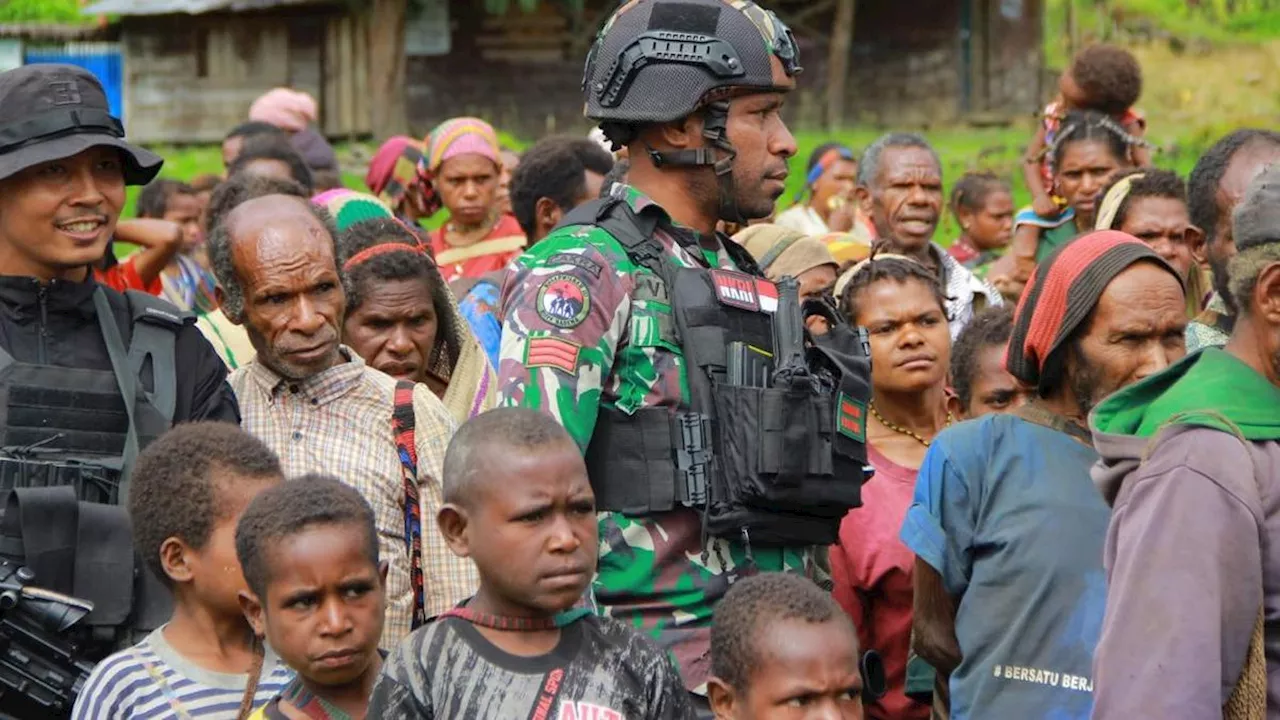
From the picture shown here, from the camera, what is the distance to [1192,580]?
10.9 feet

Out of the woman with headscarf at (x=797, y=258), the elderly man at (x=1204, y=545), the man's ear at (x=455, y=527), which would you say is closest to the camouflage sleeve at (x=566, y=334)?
the man's ear at (x=455, y=527)

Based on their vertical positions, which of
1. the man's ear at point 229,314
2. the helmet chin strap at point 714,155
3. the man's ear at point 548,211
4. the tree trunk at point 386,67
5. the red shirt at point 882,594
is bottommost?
the red shirt at point 882,594

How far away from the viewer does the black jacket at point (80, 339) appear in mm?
4844

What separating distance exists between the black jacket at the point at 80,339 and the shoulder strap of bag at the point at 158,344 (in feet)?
0.08

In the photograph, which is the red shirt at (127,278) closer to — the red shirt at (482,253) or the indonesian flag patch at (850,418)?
the red shirt at (482,253)

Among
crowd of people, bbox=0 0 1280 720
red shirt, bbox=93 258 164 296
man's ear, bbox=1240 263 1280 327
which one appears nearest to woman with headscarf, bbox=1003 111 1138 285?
crowd of people, bbox=0 0 1280 720

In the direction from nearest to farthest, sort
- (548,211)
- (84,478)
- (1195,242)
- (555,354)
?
1. (555,354)
2. (84,478)
3. (1195,242)
4. (548,211)

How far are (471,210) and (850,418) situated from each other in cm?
471

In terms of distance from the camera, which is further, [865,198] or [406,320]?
[865,198]

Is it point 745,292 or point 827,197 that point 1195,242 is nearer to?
point 745,292

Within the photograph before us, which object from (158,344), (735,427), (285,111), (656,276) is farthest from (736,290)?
(285,111)

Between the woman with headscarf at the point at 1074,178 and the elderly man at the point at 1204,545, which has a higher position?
the woman with headscarf at the point at 1074,178

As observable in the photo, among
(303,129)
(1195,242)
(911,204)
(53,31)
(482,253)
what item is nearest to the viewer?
(1195,242)

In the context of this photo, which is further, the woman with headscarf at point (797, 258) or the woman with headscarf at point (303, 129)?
the woman with headscarf at point (303, 129)
